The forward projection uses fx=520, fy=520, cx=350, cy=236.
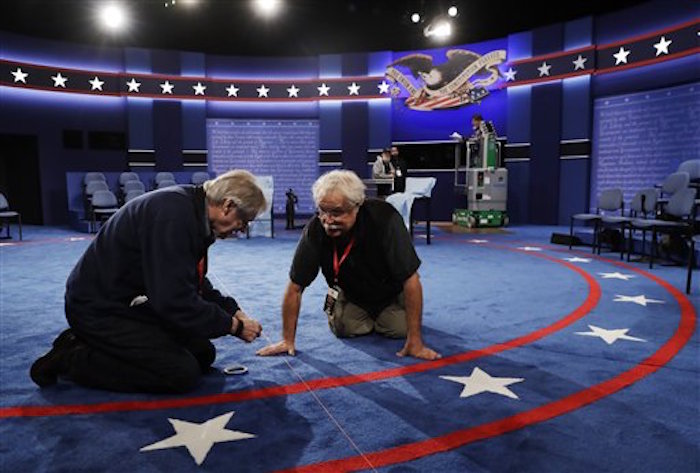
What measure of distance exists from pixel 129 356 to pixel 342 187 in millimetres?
1375

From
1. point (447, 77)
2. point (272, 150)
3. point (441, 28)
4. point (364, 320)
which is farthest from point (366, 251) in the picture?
point (272, 150)

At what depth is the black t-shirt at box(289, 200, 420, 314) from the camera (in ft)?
10.1

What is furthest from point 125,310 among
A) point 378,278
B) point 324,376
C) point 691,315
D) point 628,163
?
point 628,163

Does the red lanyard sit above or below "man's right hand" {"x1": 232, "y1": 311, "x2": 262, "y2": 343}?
above

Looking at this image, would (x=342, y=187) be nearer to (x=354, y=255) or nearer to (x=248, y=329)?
(x=354, y=255)

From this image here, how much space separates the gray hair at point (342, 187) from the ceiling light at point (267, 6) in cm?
1051

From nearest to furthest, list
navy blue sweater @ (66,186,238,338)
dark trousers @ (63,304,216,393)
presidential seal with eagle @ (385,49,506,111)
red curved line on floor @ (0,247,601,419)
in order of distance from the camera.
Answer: navy blue sweater @ (66,186,238,338)
red curved line on floor @ (0,247,601,419)
dark trousers @ (63,304,216,393)
presidential seal with eagle @ (385,49,506,111)

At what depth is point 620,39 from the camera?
11.1 meters

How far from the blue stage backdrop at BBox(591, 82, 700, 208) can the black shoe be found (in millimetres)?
10845

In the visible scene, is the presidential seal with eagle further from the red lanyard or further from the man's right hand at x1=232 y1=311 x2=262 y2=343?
the man's right hand at x1=232 y1=311 x2=262 y2=343

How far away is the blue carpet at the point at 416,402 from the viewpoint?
201 centimetres

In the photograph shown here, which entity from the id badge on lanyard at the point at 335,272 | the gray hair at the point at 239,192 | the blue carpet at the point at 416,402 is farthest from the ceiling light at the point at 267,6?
the gray hair at the point at 239,192

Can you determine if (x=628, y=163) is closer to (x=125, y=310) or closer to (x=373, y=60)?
(x=373, y=60)

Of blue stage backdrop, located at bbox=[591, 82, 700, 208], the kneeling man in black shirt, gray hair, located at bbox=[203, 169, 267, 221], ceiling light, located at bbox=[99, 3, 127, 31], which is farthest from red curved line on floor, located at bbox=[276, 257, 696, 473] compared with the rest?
ceiling light, located at bbox=[99, 3, 127, 31]
